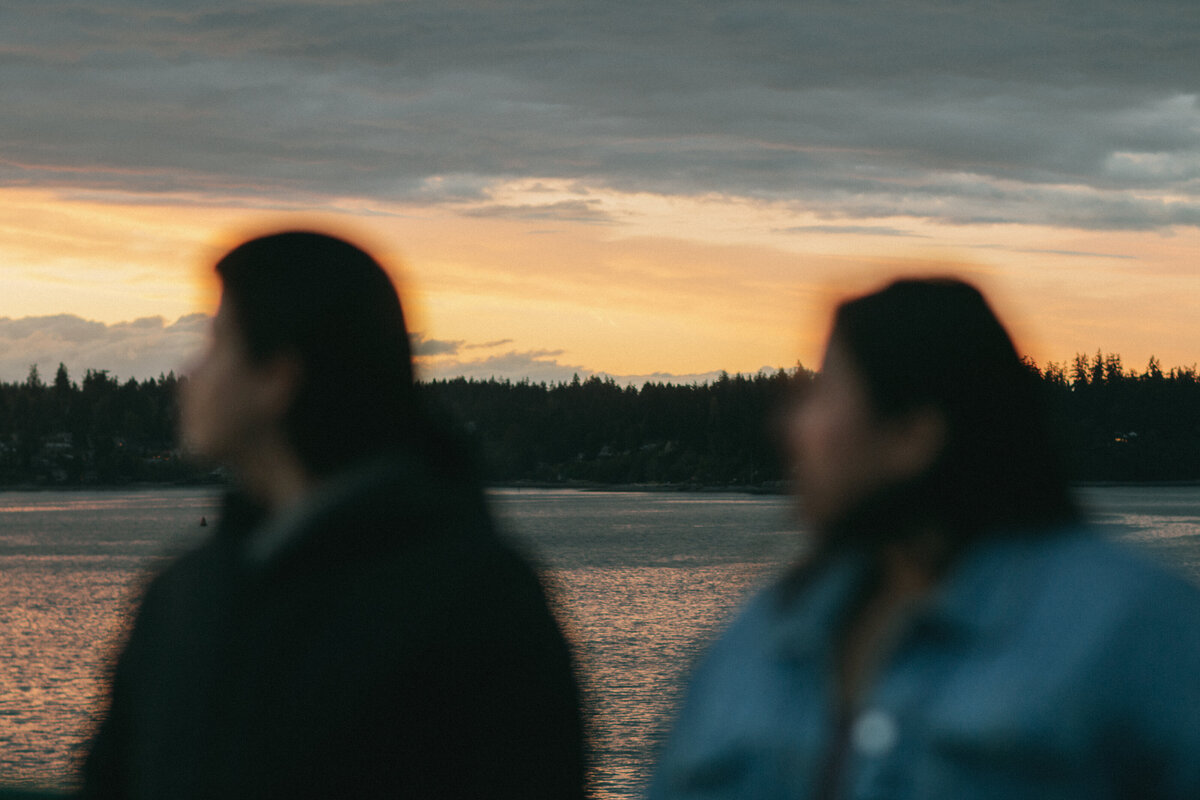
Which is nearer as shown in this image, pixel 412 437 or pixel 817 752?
pixel 817 752

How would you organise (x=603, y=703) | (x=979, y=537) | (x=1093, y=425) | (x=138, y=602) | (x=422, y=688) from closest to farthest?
(x=979, y=537), (x=422, y=688), (x=138, y=602), (x=603, y=703), (x=1093, y=425)

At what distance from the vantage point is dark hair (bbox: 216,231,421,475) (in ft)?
5.92

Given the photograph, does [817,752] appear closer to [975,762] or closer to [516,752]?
[975,762]

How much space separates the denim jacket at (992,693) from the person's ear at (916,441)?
134 mm

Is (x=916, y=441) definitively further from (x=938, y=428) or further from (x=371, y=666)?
(x=371, y=666)

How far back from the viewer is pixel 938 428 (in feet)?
5.21

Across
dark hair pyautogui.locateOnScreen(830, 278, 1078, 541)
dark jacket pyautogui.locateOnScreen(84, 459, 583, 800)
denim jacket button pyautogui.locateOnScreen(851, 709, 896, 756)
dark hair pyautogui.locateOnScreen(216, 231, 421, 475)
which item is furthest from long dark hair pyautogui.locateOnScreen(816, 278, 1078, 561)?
dark hair pyautogui.locateOnScreen(216, 231, 421, 475)

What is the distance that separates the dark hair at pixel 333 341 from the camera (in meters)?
1.80

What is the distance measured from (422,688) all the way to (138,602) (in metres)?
0.56

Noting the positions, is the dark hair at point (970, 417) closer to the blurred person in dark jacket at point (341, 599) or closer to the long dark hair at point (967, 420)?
the long dark hair at point (967, 420)

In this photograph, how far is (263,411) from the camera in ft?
6.00

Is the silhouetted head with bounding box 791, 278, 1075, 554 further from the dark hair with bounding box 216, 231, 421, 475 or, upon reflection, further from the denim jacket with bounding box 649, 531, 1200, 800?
the dark hair with bounding box 216, 231, 421, 475

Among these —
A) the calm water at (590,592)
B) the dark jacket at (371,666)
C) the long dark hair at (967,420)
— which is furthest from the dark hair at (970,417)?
the dark jacket at (371,666)

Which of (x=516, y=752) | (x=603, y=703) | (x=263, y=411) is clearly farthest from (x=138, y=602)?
(x=603, y=703)
